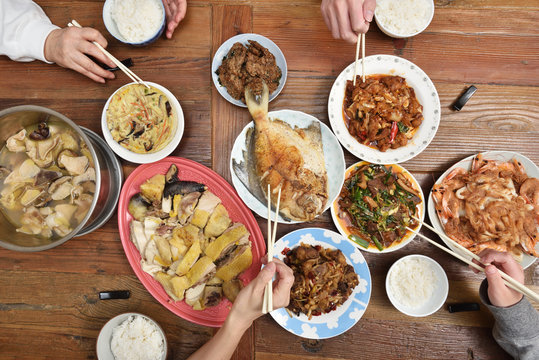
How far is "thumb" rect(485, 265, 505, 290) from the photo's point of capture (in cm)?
158

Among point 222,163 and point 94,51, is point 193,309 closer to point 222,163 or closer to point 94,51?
point 222,163

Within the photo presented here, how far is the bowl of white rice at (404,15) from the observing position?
186cm

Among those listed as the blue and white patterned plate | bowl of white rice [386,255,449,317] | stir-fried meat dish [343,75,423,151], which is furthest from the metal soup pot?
bowl of white rice [386,255,449,317]

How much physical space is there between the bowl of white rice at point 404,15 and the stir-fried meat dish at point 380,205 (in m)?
0.80

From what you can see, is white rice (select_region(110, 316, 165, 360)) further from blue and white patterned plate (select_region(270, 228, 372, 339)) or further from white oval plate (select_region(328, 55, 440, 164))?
white oval plate (select_region(328, 55, 440, 164))

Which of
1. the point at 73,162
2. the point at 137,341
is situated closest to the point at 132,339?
the point at 137,341

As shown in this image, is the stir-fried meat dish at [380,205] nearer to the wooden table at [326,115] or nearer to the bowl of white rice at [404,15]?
the wooden table at [326,115]

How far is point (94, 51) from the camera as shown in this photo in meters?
1.89

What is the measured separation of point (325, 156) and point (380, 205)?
0.42 metres

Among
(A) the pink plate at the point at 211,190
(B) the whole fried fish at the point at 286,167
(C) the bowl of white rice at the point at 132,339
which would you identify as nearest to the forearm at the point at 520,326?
(B) the whole fried fish at the point at 286,167

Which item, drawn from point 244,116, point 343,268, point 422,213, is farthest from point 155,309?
point 422,213

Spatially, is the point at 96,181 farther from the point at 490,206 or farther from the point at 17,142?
the point at 490,206

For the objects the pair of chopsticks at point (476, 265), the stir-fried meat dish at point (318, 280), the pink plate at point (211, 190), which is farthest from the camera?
the pink plate at point (211, 190)

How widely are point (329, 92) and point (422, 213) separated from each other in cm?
91
